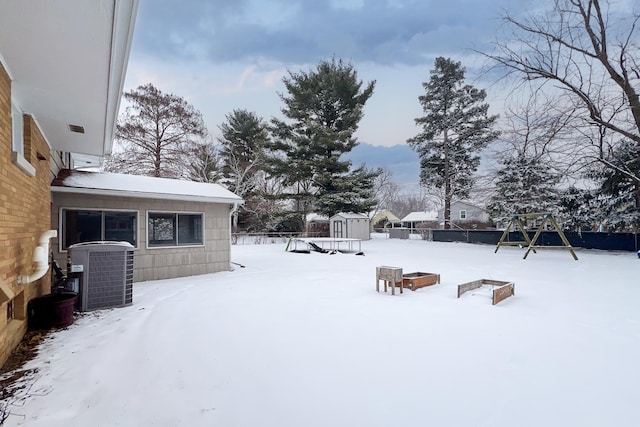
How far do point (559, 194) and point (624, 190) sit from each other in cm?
224

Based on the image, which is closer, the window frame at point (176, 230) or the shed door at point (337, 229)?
the window frame at point (176, 230)

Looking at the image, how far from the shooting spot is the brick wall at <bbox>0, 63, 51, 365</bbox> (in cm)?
293

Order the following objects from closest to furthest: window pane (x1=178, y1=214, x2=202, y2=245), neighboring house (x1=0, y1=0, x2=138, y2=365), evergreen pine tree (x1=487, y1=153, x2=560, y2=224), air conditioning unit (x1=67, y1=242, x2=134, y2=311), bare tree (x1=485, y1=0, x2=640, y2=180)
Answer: neighboring house (x1=0, y1=0, x2=138, y2=365) < air conditioning unit (x1=67, y1=242, x2=134, y2=311) < window pane (x1=178, y1=214, x2=202, y2=245) < bare tree (x1=485, y1=0, x2=640, y2=180) < evergreen pine tree (x1=487, y1=153, x2=560, y2=224)

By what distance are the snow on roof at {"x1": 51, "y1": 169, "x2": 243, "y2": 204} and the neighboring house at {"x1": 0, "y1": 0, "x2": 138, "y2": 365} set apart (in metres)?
1.17

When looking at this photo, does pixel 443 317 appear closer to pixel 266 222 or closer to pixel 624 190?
pixel 624 190

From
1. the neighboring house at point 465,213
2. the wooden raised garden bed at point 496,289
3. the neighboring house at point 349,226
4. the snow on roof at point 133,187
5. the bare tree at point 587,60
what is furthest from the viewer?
the neighboring house at point 465,213

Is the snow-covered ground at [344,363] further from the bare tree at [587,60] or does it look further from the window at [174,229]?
the bare tree at [587,60]

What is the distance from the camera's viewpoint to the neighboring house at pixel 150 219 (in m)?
6.32

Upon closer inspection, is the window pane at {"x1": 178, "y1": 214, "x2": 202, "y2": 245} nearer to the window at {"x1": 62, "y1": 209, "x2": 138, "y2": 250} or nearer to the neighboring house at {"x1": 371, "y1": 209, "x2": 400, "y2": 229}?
the window at {"x1": 62, "y1": 209, "x2": 138, "y2": 250}

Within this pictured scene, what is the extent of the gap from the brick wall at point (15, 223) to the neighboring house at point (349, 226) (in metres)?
16.0

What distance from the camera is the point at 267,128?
2227 centimetres

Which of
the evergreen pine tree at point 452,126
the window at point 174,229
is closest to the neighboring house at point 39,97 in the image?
the window at point 174,229

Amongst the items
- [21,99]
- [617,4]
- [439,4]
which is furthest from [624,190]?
[21,99]

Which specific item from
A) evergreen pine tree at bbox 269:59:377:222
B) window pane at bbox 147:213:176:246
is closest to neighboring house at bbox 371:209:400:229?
evergreen pine tree at bbox 269:59:377:222
